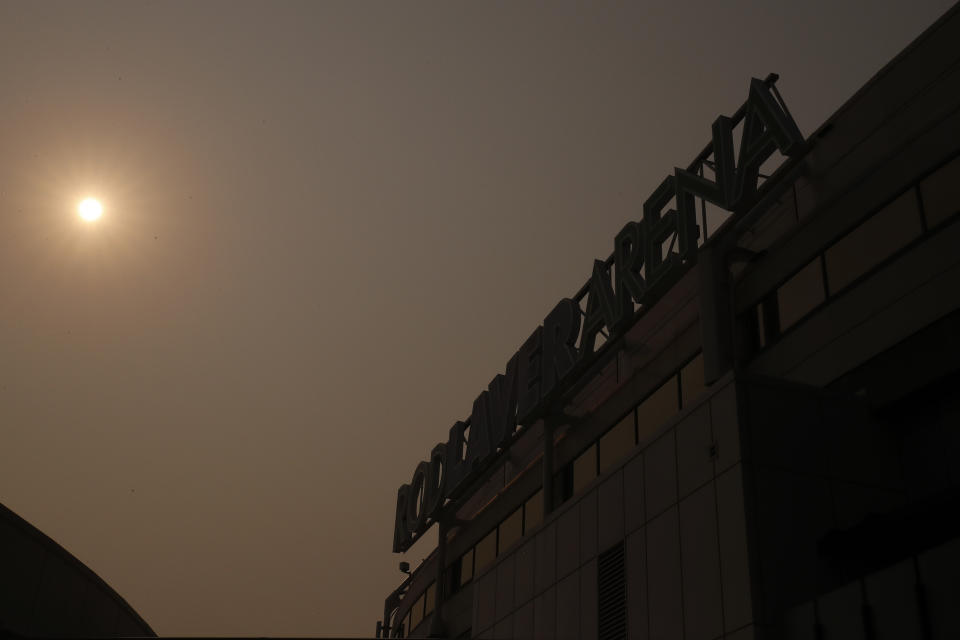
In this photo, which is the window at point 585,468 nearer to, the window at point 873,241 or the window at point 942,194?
the window at point 873,241

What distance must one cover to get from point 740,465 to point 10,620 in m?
26.5

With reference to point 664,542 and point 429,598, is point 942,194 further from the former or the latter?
point 429,598

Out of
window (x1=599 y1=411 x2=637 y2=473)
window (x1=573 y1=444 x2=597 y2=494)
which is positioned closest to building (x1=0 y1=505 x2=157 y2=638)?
window (x1=573 y1=444 x2=597 y2=494)

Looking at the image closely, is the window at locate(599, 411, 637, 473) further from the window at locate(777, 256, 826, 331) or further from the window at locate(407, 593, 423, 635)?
the window at locate(407, 593, 423, 635)

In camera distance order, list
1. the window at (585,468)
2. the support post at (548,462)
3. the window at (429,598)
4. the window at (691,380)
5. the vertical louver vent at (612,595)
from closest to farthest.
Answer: the vertical louver vent at (612,595)
the window at (691,380)
the window at (585,468)
the support post at (548,462)
the window at (429,598)

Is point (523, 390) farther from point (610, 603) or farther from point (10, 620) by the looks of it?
point (10, 620)

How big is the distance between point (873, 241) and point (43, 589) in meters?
30.7

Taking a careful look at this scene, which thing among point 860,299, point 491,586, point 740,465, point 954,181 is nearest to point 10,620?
point 491,586

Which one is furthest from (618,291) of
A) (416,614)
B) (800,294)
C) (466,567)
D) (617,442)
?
(416,614)

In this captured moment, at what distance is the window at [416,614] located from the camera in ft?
Result: 184

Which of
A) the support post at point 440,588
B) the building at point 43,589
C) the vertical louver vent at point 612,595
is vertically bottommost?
the vertical louver vent at point 612,595

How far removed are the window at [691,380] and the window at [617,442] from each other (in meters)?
3.24

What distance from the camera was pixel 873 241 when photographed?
26.0 meters

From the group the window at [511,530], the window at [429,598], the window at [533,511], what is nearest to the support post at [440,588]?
the window at [429,598]
